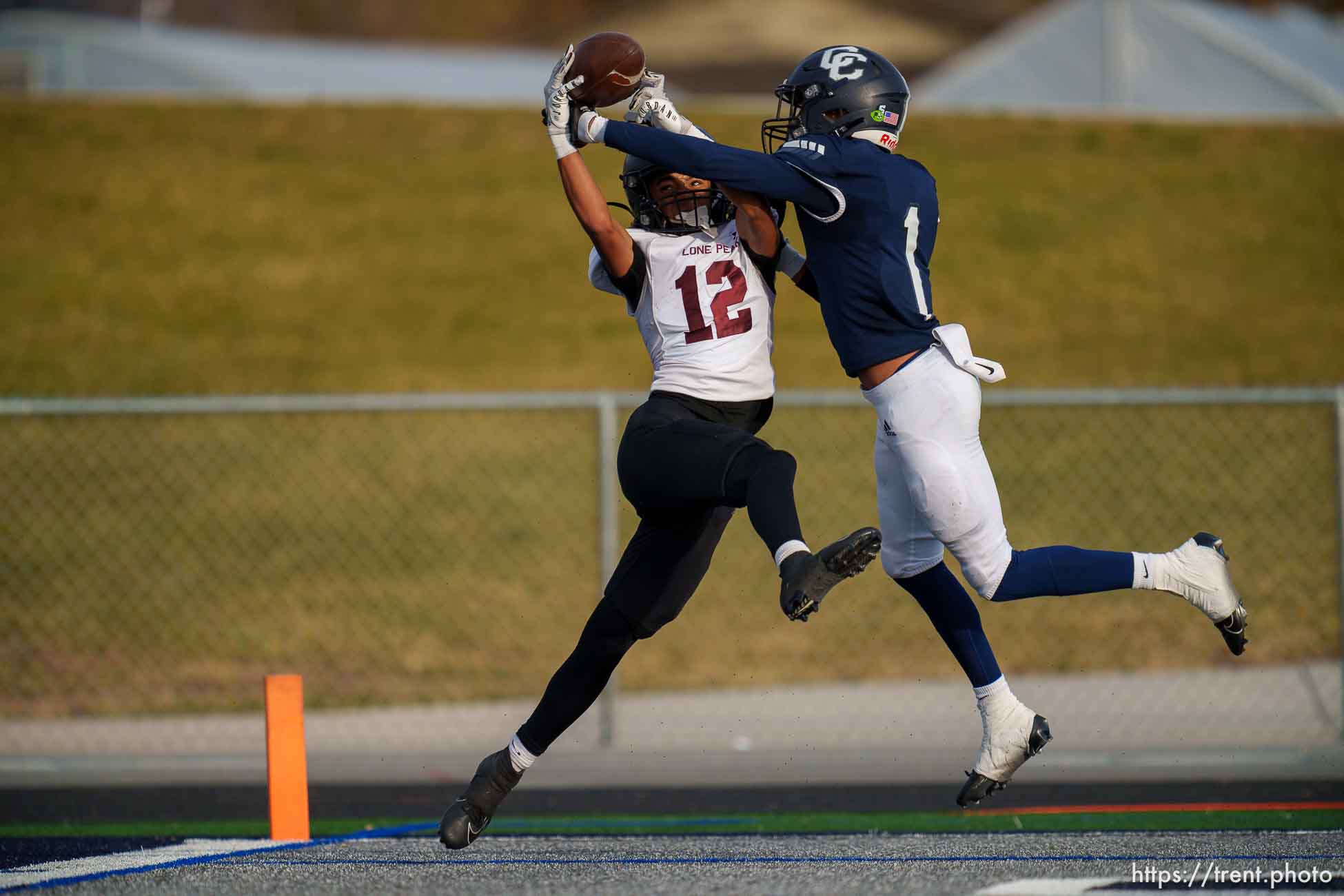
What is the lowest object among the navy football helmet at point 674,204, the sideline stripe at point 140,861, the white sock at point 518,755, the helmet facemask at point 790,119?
the sideline stripe at point 140,861

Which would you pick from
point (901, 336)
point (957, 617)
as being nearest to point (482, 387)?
point (957, 617)

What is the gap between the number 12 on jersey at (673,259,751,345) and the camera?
4.86 meters

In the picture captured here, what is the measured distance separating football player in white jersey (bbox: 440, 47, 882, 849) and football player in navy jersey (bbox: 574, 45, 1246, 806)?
0.61ft

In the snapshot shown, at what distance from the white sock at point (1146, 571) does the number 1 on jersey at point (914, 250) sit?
1024mm

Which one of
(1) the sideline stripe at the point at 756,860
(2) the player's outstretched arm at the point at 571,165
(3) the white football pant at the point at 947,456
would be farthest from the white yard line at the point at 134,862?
(3) the white football pant at the point at 947,456

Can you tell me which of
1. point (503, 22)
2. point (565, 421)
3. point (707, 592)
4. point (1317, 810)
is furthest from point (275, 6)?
point (1317, 810)

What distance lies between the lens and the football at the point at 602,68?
15.4ft

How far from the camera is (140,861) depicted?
520 cm

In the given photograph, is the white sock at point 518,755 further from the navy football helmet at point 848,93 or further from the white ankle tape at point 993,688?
the navy football helmet at point 848,93

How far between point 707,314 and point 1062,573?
Result: 1351 millimetres

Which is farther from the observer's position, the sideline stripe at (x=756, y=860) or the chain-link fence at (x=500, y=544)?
the chain-link fence at (x=500, y=544)

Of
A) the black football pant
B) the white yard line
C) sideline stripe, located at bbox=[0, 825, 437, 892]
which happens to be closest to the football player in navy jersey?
the black football pant

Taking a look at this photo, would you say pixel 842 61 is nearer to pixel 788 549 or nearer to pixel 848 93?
pixel 848 93

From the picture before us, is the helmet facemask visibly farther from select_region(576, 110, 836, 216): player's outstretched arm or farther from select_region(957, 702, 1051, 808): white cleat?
select_region(957, 702, 1051, 808): white cleat
